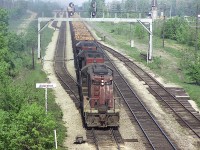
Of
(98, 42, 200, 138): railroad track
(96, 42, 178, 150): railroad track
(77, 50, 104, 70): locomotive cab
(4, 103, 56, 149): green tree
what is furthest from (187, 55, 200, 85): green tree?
(4, 103, 56, 149): green tree

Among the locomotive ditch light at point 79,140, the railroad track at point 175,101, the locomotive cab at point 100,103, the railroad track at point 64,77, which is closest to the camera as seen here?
the locomotive ditch light at point 79,140

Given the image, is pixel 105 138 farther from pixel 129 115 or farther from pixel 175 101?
pixel 175 101

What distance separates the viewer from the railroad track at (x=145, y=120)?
21547 millimetres

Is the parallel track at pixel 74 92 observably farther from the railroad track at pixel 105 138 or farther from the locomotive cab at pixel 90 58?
the locomotive cab at pixel 90 58

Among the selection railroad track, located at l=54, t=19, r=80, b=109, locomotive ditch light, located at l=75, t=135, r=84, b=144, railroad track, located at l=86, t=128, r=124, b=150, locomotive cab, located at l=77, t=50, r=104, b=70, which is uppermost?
locomotive cab, located at l=77, t=50, r=104, b=70

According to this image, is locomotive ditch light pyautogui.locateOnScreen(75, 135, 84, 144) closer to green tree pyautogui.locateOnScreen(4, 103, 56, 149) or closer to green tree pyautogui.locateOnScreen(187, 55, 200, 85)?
green tree pyautogui.locateOnScreen(4, 103, 56, 149)

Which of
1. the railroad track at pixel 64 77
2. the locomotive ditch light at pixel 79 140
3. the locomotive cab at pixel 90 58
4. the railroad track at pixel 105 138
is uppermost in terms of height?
the locomotive cab at pixel 90 58

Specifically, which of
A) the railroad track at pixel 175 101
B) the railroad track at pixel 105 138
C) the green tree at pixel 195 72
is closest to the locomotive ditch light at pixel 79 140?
the railroad track at pixel 105 138

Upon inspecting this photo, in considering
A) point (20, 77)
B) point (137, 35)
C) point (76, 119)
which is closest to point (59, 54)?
point (20, 77)

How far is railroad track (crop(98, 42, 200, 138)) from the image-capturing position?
25455 mm

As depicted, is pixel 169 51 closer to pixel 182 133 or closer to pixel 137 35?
pixel 137 35

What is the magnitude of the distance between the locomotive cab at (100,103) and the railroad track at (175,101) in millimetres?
5114

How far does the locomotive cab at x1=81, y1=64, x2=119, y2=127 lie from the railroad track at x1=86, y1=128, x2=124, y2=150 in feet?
1.44

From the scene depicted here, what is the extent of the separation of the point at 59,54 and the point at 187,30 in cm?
2901
